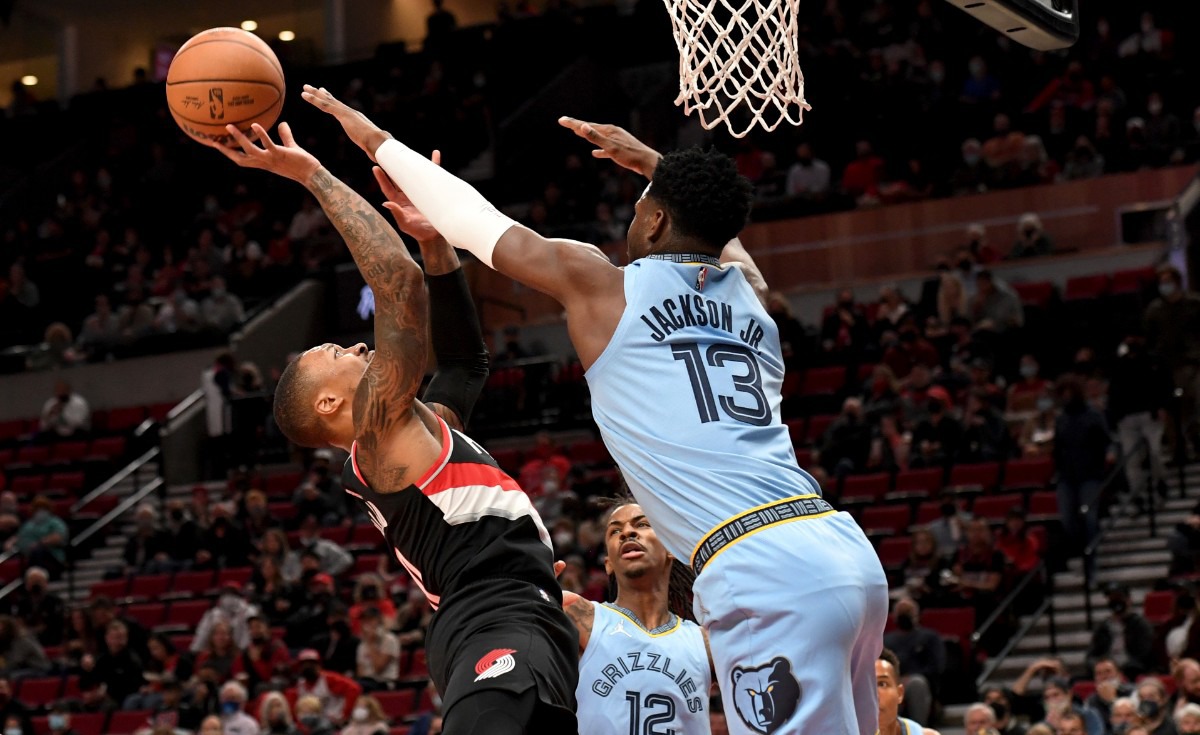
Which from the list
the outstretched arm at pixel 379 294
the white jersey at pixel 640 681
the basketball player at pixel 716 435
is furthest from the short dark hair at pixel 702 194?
the white jersey at pixel 640 681

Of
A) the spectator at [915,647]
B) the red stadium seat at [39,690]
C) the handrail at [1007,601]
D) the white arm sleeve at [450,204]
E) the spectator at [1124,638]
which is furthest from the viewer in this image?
the red stadium seat at [39,690]

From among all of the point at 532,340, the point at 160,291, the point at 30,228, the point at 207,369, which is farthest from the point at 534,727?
the point at 30,228

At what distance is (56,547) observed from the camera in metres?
18.4

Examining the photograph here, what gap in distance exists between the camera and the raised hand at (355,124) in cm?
463

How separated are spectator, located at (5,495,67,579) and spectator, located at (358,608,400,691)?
20.5ft

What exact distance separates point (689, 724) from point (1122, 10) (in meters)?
Answer: 17.3

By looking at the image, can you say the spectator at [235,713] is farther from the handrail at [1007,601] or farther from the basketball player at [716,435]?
the basketball player at [716,435]

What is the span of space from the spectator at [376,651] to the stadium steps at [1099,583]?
452cm

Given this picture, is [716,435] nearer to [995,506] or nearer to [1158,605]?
[1158,605]

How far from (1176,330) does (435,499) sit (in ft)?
37.3

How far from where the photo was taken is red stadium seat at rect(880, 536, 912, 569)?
13.3 m

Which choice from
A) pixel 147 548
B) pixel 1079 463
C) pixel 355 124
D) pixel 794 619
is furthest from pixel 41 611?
pixel 794 619

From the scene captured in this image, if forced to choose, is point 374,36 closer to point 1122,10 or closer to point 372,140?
point 1122,10

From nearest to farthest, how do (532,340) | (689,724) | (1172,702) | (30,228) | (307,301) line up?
1. (689,724)
2. (1172,702)
3. (532,340)
4. (307,301)
5. (30,228)
